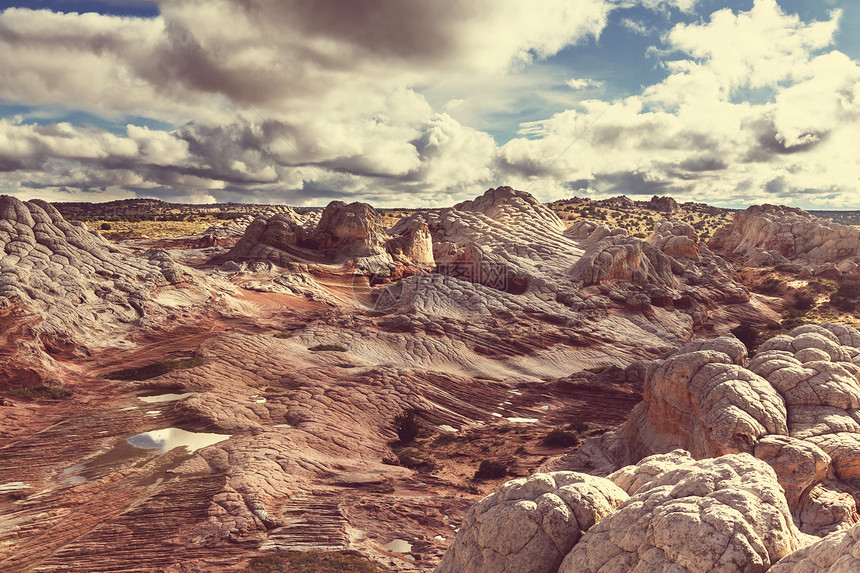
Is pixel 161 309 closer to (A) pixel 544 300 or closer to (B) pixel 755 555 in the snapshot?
(A) pixel 544 300

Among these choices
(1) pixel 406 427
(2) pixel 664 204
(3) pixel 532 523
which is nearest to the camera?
(3) pixel 532 523

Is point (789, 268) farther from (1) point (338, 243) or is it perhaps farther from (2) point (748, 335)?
(1) point (338, 243)

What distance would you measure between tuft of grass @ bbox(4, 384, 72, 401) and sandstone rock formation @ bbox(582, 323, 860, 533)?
1197 inches

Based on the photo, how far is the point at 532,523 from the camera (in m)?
9.78

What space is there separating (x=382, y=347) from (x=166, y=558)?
27.2 metres

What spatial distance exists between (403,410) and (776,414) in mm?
20260

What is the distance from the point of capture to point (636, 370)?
140 ft

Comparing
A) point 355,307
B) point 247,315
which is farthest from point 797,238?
point 247,315

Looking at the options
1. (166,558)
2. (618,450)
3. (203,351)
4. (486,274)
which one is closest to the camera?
(166,558)

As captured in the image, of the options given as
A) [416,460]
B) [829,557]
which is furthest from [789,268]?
[829,557]

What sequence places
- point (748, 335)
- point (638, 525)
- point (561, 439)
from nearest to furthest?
point (638, 525)
point (561, 439)
point (748, 335)

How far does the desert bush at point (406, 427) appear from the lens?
29375mm

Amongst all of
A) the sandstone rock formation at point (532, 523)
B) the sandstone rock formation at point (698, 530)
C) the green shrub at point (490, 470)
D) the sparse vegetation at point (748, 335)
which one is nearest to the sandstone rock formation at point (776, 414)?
the green shrub at point (490, 470)

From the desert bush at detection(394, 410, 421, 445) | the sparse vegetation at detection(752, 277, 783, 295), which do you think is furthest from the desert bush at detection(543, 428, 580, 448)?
the sparse vegetation at detection(752, 277, 783, 295)
